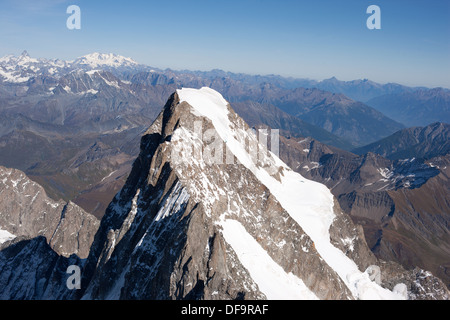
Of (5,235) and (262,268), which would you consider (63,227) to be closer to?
(5,235)

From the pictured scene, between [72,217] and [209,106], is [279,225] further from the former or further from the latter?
[72,217]

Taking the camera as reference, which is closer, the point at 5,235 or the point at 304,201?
the point at 304,201

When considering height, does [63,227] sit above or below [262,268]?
below

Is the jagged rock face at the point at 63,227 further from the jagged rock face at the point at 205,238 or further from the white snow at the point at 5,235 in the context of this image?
the jagged rock face at the point at 205,238

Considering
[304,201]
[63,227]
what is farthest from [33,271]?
[304,201]

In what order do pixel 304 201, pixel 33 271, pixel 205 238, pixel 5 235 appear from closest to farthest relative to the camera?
pixel 205 238, pixel 304 201, pixel 33 271, pixel 5 235

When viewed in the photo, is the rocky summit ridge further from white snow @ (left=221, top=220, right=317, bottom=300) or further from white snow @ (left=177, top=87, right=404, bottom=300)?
white snow @ (left=177, top=87, right=404, bottom=300)

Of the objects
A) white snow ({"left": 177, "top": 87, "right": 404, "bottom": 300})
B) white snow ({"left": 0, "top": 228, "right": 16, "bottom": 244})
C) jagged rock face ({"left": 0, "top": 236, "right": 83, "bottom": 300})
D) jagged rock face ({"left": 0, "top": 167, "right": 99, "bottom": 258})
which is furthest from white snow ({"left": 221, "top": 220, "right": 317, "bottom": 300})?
white snow ({"left": 0, "top": 228, "right": 16, "bottom": 244})

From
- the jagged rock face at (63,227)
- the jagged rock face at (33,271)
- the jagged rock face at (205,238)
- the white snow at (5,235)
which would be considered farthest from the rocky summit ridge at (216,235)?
the white snow at (5,235)
